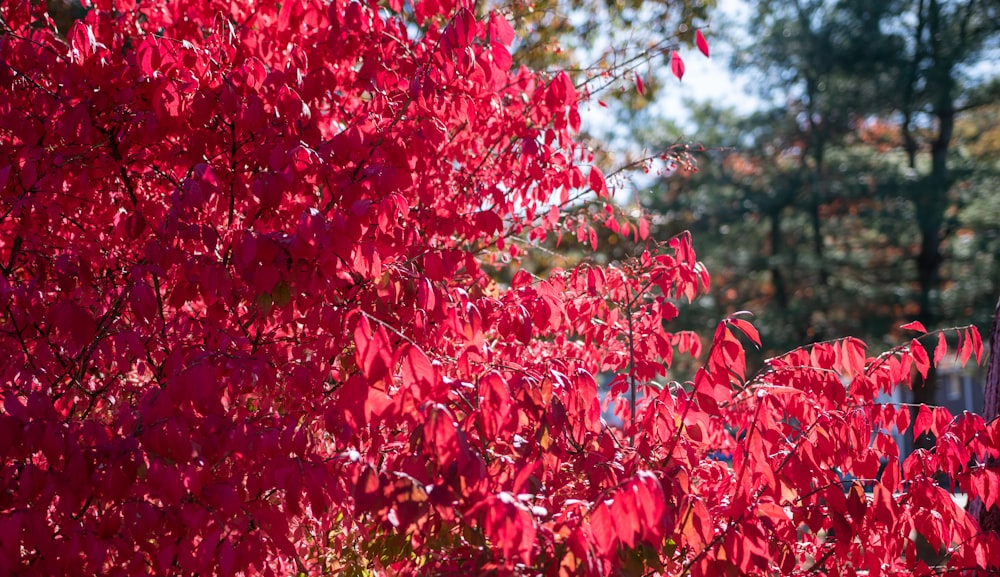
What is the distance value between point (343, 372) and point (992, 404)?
9.40 feet

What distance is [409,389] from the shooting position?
6.32ft

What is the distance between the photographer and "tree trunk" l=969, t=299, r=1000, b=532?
344cm

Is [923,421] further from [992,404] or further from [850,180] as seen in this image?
[850,180]

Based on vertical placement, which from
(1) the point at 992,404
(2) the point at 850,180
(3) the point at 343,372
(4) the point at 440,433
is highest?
(2) the point at 850,180

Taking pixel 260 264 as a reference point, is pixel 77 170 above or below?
above

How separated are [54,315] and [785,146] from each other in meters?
13.6

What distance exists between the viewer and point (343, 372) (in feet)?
9.07

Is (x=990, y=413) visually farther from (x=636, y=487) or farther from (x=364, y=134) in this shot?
(x=364, y=134)

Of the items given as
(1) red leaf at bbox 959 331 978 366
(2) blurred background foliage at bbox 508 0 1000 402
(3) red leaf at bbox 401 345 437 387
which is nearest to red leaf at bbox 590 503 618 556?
(3) red leaf at bbox 401 345 437 387

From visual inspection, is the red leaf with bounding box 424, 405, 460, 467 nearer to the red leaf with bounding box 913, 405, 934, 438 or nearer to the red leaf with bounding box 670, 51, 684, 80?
the red leaf with bounding box 913, 405, 934, 438

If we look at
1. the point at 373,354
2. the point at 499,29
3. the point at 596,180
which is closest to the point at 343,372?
the point at 373,354

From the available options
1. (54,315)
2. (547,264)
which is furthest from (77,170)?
(547,264)

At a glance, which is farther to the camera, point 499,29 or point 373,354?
point 499,29

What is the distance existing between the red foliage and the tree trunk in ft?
1.67
